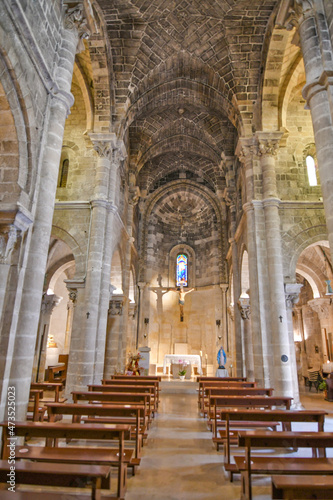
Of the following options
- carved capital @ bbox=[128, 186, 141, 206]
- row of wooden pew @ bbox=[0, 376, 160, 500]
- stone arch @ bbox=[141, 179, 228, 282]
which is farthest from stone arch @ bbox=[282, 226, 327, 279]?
stone arch @ bbox=[141, 179, 228, 282]

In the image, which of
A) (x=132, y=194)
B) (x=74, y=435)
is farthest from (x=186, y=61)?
(x=74, y=435)

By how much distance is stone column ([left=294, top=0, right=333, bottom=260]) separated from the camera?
266 inches

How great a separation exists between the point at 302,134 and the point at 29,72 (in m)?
11.8

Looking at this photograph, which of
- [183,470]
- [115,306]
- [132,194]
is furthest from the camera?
[132,194]

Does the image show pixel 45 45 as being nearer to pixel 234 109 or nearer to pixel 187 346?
pixel 234 109

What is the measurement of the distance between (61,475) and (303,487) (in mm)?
2326

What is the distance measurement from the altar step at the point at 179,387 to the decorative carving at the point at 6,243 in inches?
480

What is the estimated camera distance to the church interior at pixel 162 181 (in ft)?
21.6

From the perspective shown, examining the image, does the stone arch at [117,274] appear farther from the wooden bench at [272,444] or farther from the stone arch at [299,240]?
the wooden bench at [272,444]

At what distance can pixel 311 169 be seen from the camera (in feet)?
46.5

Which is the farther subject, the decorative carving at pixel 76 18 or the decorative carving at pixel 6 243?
the decorative carving at pixel 76 18

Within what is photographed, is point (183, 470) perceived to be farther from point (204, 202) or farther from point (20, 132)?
point (204, 202)

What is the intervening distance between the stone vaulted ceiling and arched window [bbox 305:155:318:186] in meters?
3.07

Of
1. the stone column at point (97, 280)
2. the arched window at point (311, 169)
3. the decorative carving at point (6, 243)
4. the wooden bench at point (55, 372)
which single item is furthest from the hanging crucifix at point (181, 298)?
the decorative carving at point (6, 243)
